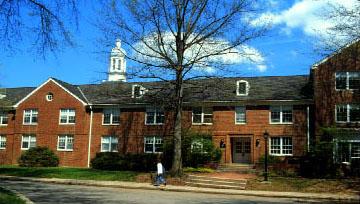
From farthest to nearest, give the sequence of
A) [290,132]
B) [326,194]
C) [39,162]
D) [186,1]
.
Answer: [39,162]
[290,132]
[186,1]
[326,194]

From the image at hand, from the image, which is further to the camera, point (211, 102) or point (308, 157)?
point (211, 102)

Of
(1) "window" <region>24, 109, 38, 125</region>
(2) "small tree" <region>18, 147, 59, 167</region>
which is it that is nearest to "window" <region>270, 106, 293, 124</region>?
(2) "small tree" <region>18, 147, 59, 167</region>

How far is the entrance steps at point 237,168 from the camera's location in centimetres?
3420

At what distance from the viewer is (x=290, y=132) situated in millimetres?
36562

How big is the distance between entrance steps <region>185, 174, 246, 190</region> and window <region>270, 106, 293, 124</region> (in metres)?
9.80

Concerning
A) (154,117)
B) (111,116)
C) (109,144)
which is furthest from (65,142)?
(154,117)

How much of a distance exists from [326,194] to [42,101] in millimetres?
28326

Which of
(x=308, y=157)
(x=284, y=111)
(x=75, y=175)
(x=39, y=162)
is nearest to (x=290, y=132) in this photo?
(x=284, y=111)

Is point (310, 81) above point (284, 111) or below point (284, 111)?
above

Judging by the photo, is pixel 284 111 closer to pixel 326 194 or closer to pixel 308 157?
pixel 308 157

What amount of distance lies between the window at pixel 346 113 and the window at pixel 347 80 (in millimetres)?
1346

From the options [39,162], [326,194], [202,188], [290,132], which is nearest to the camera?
[326,194]

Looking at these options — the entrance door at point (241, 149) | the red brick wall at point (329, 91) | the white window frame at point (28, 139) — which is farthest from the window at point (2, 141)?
the red brick wall at point (329, 91)

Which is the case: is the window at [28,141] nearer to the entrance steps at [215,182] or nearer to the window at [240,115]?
the window at [240,115]
